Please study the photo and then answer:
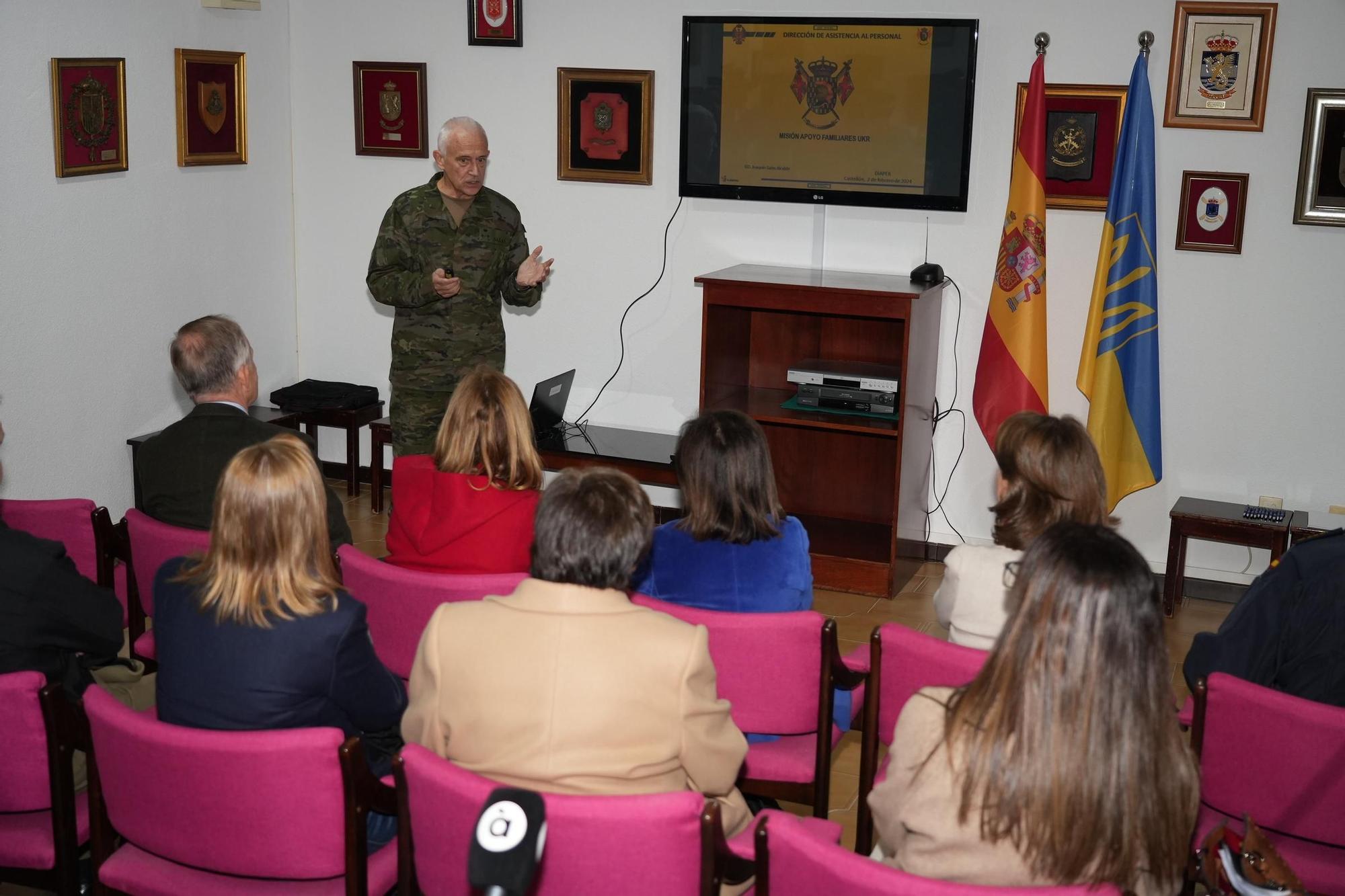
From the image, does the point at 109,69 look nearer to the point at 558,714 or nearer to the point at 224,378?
the point at 224,378

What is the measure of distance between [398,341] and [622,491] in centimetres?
339

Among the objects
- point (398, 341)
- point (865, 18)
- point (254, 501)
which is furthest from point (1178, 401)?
point (254, 501)

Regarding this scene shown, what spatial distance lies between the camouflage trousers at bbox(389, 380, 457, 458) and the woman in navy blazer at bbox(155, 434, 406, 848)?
3053 mm

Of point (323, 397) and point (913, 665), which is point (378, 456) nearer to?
point (323, 397)

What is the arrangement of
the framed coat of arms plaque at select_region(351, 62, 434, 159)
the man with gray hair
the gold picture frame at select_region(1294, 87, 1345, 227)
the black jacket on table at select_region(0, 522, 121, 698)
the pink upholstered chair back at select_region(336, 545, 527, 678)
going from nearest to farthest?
the black jacket on table at select_region(0, 522, 121, 698) → the pink upholstered chair back at select_region(336, 545, 527, 678) → the gold picture frame at select_region(1294, 87, 1345, 227) → the man with gray hair → the framed coat of arms plaque at select_region(351, 62, 434, 159)

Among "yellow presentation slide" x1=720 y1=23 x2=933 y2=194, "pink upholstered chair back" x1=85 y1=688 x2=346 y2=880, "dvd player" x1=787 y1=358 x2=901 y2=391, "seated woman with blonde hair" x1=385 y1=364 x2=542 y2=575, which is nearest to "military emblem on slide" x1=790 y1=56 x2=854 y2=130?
"yellow presentation slide" x1=720 y1=23 x2=933 y2=194

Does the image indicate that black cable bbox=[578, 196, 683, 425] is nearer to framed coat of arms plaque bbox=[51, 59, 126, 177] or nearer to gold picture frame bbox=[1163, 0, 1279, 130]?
gold picture frame bbox=[1163, 0, 1279, 130]

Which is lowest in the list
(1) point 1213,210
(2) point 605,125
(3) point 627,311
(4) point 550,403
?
(4) point 550,403

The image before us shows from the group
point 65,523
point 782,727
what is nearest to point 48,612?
point 65,523

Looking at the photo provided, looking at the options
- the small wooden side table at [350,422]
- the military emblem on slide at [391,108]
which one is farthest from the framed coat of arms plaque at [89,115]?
the small wooden side table at [350,422]

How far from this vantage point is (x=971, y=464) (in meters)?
5.51

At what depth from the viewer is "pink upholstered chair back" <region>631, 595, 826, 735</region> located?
8.75ft

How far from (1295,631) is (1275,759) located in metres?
0.48

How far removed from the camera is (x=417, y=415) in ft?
17.6
